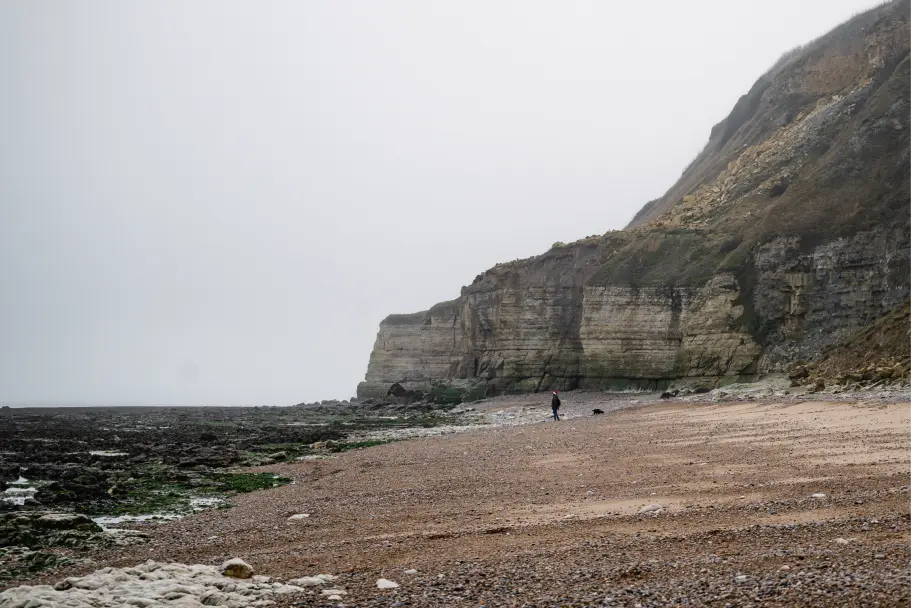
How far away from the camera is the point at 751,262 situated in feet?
136

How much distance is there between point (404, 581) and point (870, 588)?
405 centimetres

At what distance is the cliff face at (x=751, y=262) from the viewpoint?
3700 cm

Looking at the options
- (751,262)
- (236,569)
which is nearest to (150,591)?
(236,569)

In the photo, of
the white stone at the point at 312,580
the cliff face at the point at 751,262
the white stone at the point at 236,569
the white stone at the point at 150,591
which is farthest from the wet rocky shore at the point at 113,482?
the cliff face at the point at 751,262

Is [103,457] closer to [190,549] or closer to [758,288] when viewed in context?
[190,549]

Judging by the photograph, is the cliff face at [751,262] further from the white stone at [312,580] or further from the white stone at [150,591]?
the white stone at [150,591]

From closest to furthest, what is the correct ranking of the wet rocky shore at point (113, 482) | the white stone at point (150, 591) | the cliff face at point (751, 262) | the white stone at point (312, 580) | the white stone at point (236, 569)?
1. the white stone at point (150, 591)
2. the white stone at point (312, 580)
3. the white stone at point (236, 569)
4. the wet rocky shore at point (113, 482)
5. the cliff face at point (751, 262)

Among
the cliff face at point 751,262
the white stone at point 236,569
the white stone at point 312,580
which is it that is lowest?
the white stone at point 312,580

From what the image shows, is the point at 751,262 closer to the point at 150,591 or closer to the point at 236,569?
the point at 236,569

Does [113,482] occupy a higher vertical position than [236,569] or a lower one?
lower

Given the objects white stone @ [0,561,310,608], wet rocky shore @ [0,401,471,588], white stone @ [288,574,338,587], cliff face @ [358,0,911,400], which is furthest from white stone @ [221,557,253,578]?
cliff face @ [358,0,911,400]

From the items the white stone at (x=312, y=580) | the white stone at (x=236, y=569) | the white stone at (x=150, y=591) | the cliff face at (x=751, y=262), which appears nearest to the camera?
the white stone at (x=150, y=591)

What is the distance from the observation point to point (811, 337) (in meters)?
37.2

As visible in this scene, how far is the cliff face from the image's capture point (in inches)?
1457
